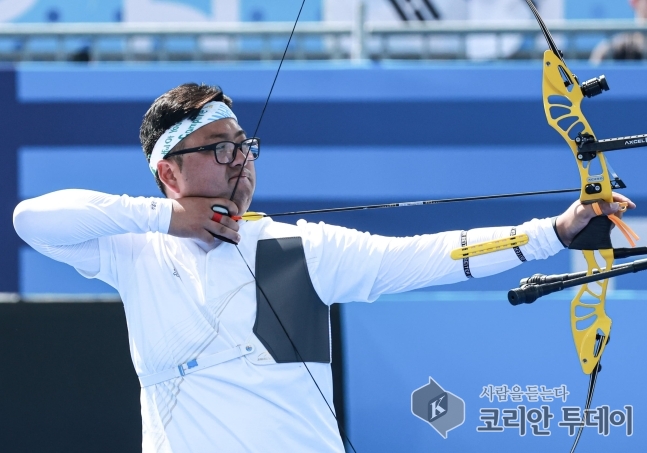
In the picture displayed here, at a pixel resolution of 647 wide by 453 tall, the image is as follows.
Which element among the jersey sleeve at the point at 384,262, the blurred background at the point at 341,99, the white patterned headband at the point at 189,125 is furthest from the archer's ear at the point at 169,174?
the blurred background at the point at 341,99

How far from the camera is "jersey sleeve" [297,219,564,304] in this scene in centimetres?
185

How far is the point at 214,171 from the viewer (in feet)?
6.44

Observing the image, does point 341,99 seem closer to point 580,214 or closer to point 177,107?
point 177,107

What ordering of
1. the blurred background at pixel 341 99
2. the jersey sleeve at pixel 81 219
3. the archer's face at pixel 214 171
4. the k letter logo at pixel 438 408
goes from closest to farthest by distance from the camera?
the jersey sleeve at pixel 81 219 < the archer's face at pixel 214 171 < the k letter logo at pixel 438 408 < the blurred background at pixel 341 99

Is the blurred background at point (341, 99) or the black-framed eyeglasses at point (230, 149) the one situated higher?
the blurred background at point (341, 99)

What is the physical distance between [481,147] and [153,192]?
1339mm

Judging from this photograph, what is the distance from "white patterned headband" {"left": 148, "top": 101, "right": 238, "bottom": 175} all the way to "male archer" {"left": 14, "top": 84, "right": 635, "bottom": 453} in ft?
0.19

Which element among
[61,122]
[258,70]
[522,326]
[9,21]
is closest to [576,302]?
[522,326]

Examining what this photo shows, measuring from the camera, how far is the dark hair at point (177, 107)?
2016 mm

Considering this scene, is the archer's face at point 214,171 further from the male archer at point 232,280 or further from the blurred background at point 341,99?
the blurred background at point 341,99

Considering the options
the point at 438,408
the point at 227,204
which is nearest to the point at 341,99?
the point at 438,408

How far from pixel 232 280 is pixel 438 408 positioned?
0.78 metres

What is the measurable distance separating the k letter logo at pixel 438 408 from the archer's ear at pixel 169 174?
86cm

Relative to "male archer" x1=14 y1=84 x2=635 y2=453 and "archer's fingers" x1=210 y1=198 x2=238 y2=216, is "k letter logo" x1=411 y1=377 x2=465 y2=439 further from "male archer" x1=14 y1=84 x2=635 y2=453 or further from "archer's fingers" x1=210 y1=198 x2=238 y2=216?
"archer's fingers" x1=210 y1=198 x2=238 y2=216
